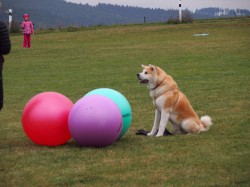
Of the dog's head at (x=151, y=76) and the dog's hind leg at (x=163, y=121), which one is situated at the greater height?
the dog's head at (x=151, y=76)

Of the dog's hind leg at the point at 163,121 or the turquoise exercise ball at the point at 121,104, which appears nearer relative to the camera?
the turquoise exercise ball at the point at 121,104

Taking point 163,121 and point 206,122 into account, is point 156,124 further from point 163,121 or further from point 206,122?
point 206,122

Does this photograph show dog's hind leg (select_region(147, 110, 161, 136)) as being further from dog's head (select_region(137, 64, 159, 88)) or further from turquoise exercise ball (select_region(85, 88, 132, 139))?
turquoise exercise ball (select_region(85, 88, 132, 139))

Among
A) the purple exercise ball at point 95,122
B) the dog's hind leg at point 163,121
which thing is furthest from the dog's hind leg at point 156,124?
the purple exercise ball at point 95,122

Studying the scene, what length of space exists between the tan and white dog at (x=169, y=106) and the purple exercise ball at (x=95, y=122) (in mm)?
1081

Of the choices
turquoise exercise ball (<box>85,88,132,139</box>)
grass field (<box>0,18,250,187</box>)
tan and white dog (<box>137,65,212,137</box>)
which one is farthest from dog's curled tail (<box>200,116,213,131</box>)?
turquoise exercise ball (<box>85,88,132,139</box>)

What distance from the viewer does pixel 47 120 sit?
848 cm

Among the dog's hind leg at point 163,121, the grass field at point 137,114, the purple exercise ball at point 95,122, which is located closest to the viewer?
the grass field at point 137,114

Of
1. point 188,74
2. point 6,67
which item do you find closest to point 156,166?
point 188,74

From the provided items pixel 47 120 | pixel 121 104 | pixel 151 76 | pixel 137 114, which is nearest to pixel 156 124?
pixel 151 76

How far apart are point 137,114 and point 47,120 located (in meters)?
3.37

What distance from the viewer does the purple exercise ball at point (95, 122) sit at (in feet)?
26.5

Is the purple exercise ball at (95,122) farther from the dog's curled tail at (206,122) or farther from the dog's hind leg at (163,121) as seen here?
the dog's curled tail at (206,122)

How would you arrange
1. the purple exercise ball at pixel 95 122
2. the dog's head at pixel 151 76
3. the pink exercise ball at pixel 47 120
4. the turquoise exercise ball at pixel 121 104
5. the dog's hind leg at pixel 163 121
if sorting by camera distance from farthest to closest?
the dog's head at pixel 151 76, the dog's hind leg at pixel 163 121, the turquoise exercise ball at pixel 121 104, the pink exercise ball at pixel 47 120, the purple exercise ball at pixel 95 122
